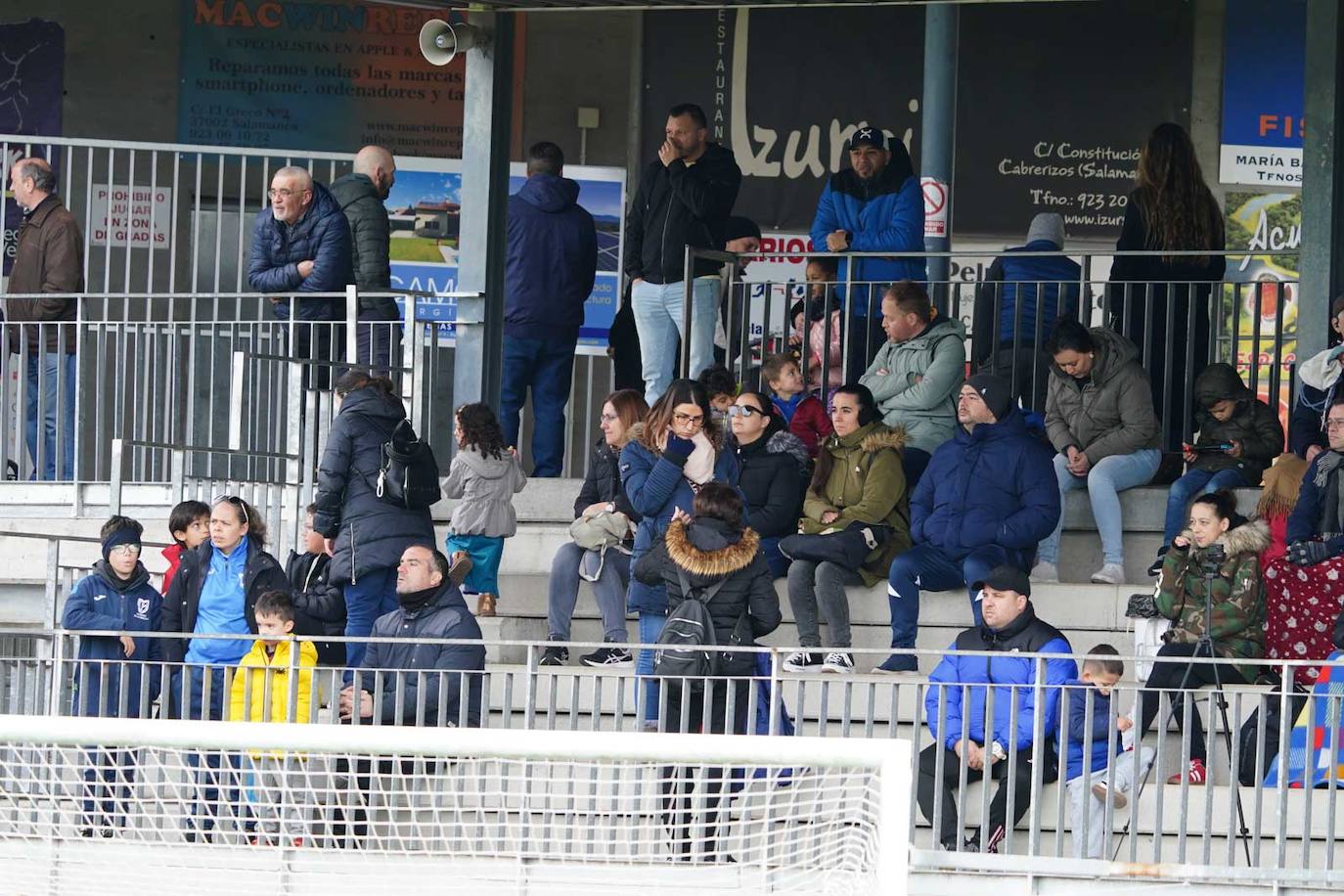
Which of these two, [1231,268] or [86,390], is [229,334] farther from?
[1231,268]

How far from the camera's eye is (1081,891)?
10.2 meters

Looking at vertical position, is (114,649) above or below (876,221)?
below

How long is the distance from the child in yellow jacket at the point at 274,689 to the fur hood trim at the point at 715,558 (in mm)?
1525

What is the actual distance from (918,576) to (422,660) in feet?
7.69

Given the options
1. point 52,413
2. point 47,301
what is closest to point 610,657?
point 52,413

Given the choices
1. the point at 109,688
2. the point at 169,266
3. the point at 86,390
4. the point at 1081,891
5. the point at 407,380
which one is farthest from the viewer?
the point at 169,266

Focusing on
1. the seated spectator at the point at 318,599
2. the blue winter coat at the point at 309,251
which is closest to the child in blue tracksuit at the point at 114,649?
the seated spectator at the point at 318,599

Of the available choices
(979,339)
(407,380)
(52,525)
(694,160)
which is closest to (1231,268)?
(979,339)

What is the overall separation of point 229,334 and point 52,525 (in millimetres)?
1358

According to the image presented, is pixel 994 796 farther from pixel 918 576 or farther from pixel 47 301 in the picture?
pixel 47 301

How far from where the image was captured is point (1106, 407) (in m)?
13.2

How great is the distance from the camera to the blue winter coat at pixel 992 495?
12102 millimetres

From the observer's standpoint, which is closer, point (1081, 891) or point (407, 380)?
point (1081, 891)

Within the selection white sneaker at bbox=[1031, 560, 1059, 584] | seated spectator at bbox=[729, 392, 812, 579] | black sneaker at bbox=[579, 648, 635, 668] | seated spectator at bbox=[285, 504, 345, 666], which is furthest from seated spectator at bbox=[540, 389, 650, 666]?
white sneaker at bbox=[1031, 560, 1059, 584]
